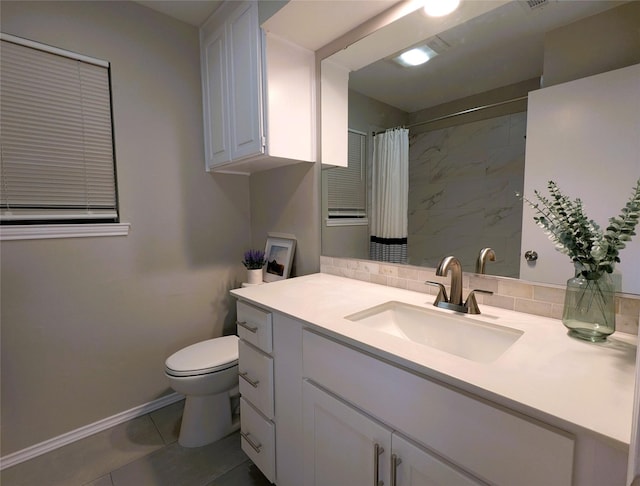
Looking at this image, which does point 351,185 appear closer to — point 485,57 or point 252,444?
point 485,57

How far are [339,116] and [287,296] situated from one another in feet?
3.49

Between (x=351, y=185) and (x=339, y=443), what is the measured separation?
4.15 feet

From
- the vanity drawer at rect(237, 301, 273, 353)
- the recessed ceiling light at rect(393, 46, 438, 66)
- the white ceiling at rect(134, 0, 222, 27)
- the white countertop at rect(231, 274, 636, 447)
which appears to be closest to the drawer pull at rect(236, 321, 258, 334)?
the vanity drawer at rect(237, 301, 273, 353)

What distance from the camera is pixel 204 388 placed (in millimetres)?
1636

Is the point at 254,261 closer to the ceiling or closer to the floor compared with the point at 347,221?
closer to the floor

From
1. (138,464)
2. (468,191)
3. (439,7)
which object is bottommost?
(138,464)

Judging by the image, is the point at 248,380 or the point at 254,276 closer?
the point at 248,380

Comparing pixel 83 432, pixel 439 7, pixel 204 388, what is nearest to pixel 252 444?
pixel 204 388

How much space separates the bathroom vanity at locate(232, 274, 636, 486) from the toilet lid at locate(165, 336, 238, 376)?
306 mm

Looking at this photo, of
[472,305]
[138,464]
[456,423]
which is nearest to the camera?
[456,423]

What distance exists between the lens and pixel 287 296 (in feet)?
4.45

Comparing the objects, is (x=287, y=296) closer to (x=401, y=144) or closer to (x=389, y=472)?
(x=389, y=472)

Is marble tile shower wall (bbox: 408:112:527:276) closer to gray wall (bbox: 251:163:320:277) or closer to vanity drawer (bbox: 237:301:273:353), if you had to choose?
gray wall (bbox: 251:163:320:277)

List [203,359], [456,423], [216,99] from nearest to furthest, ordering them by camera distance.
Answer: [456,423] < [203,359] < [216,99]
